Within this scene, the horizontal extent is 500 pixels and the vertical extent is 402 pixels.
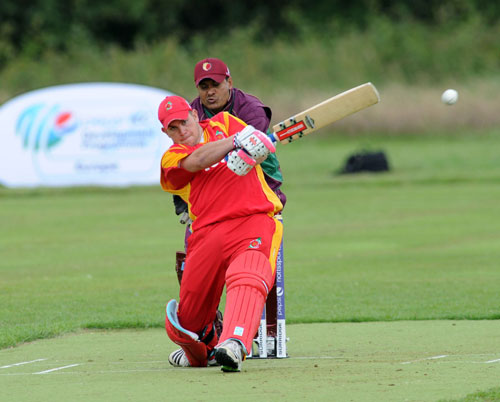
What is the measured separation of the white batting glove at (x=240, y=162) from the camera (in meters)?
6.36

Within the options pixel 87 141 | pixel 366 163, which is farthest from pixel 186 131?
pixel 366 163

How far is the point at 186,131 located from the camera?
6.78 meters

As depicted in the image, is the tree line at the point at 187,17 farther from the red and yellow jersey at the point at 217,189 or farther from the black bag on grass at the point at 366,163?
the red and yellow jersey at the point at 217,189

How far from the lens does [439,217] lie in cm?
1823

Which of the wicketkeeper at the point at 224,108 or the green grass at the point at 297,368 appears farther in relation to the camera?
the wicketkeeper at the point at 224,108

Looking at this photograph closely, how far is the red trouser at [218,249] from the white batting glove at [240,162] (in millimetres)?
405

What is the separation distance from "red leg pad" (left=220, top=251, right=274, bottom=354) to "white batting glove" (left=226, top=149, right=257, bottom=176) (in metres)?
0.56

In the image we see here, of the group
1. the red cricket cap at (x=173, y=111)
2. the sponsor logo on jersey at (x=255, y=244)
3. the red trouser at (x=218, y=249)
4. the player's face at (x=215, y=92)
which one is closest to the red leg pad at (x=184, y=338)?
the red trouser at (x=218, y=249)

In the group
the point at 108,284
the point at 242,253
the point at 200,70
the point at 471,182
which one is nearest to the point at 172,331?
the point at 242,253

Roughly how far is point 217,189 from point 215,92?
1.00 m

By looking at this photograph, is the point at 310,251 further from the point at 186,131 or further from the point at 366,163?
the point at 366,163

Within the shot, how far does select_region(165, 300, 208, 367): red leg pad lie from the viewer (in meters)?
6.84

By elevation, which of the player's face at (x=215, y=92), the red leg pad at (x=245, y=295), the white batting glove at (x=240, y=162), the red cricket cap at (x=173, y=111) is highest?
the player's face at (x=215, y=92)

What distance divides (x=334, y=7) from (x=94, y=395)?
159 ft
